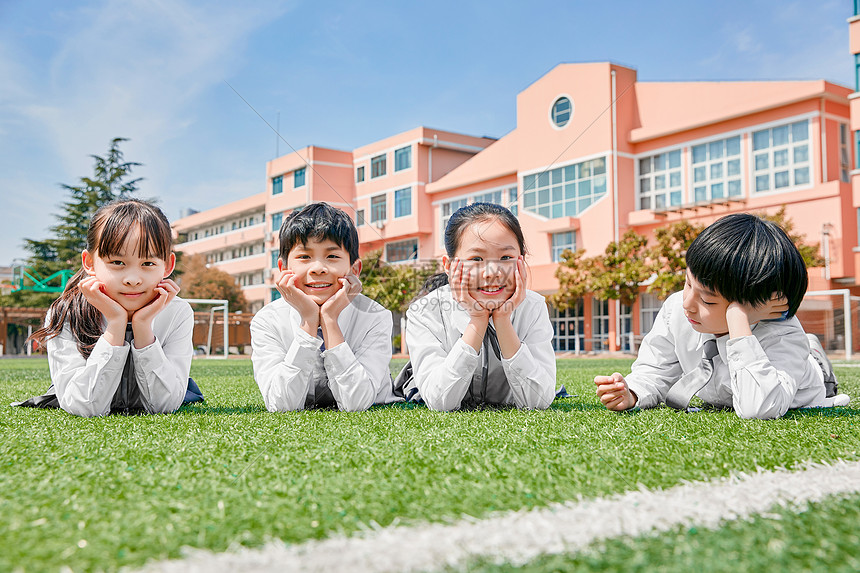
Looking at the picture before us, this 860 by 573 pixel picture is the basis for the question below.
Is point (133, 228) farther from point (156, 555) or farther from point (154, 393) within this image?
point (156, 555)

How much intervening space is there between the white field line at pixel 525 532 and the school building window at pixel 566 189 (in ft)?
76.2

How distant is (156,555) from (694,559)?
0.93m

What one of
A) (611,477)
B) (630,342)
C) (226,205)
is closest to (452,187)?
(630,342)

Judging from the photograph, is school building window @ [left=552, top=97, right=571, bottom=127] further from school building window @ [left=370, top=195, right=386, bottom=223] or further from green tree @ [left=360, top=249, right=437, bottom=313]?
school building window @ [left=370, top=195, right=386, bottom=223]

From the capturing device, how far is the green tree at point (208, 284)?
126ft

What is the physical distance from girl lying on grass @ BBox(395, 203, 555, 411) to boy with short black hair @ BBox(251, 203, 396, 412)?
310 millimetres

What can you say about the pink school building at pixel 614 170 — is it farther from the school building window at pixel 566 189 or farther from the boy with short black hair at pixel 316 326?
the boy with short black hair at pixel 316 326

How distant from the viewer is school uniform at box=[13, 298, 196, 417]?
2.95 m

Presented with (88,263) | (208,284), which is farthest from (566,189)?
(88,263)

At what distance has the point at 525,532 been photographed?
128cm

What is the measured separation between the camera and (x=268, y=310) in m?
3.49

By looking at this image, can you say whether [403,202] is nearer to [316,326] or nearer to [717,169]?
[717,169]

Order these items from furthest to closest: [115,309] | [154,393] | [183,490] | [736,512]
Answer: [154,393] → [115,309] → [183,490] → [736,512]

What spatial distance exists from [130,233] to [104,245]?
12 cm
